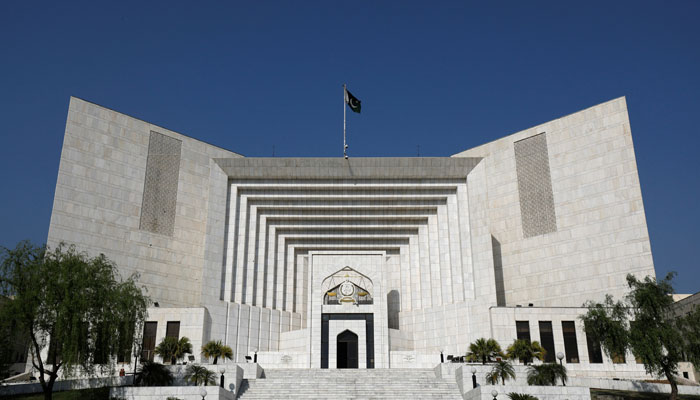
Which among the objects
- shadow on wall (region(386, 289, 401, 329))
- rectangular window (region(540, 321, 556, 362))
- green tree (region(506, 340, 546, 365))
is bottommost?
green tree (region(506, 340, 546, 365))

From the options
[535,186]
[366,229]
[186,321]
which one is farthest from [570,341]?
[186,321]

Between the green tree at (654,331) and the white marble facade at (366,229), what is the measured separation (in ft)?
31.2

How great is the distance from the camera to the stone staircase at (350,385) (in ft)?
89.9

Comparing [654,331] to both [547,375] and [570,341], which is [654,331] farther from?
[570,341]

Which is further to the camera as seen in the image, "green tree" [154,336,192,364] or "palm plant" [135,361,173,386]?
"green tree" [154,336,192,364]

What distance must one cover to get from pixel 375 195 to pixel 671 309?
20534 mm

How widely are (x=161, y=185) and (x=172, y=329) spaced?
1057cm

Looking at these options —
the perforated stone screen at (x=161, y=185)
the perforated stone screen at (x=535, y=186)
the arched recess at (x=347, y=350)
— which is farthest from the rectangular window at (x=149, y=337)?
the perforated stone screen at (x=535, y=186)

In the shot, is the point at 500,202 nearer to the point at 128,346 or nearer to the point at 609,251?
the point at 609,251

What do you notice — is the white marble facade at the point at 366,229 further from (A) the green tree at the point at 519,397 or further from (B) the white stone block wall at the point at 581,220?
(A) the green tree at the point at 519,397

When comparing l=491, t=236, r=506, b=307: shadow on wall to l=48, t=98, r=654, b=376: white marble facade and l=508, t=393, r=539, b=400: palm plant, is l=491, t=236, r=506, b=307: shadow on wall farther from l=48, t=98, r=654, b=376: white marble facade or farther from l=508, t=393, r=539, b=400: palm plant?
l=508, t=393, r=539, b=400: palm plant

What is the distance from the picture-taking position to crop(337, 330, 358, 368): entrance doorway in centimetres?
3941

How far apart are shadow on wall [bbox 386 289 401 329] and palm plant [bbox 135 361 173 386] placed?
1982cm

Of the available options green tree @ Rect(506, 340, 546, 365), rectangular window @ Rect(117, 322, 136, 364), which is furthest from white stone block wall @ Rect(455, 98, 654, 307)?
rectangular window @ Rect(117, 322, 136, 364)
